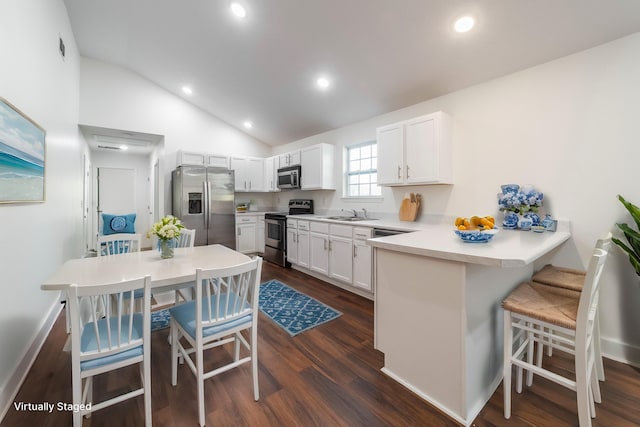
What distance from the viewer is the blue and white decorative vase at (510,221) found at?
242 centimetres

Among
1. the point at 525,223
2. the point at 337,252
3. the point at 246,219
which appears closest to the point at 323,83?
the point at 337,252

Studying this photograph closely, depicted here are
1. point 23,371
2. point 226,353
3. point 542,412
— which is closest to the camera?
point 542,412

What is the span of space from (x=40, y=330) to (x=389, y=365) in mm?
3012

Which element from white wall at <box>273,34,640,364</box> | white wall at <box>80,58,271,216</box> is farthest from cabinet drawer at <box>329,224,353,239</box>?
white wall at <box>80,58,271,216</box>

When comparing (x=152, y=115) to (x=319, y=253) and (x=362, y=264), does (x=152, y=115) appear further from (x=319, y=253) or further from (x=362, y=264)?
(x=362, y=264)

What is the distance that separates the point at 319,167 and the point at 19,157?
3.37m

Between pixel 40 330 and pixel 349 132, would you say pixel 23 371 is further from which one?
pixel 349 132

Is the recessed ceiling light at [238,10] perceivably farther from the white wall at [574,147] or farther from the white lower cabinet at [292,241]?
the white lower cabinet at [292,241]

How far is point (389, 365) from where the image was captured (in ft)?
6.13

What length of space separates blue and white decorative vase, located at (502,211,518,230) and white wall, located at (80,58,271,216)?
16.8 feet

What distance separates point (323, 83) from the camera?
344cm

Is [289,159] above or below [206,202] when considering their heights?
above

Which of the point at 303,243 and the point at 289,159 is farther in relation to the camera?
the point at 289,159

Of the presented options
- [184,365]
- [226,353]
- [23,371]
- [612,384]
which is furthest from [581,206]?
[23,371]
